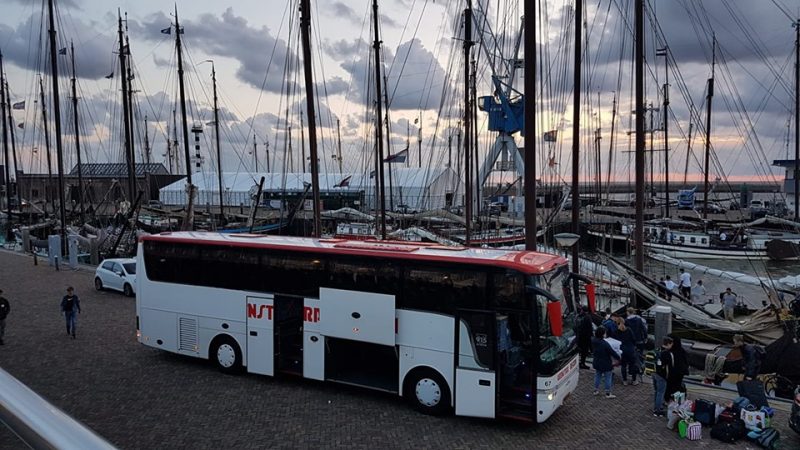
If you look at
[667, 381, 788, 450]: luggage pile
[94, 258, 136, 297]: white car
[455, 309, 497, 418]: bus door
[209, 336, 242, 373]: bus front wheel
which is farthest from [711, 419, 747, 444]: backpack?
[94, 258, 136, 297]: white car

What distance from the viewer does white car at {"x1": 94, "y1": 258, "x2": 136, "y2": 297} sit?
910 inches

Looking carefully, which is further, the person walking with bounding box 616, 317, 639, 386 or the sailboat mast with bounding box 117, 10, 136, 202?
the sailboat mast with bounding box 117, 10, 136, 202

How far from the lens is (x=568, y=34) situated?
23.5 meters

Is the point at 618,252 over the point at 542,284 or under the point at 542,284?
under

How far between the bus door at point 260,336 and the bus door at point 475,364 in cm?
445

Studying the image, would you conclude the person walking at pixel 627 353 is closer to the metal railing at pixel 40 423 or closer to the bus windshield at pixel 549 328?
the bus windshield at pixel 549 328

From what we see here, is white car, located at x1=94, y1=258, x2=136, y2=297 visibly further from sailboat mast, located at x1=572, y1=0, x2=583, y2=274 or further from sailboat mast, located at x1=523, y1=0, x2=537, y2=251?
sailboat mast, located at x1=572, y1=0, x2=583, y2=274

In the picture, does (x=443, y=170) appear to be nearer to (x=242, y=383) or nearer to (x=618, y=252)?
(x=618, y=252)

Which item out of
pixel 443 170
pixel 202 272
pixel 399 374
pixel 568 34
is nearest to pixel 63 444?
pixel 399 374

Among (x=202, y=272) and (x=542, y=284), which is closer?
(x=542, y=284)

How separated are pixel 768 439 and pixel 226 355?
1092 centimetres

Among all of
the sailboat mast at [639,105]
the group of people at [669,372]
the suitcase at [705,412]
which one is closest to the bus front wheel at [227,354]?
the group of people at [669,372]

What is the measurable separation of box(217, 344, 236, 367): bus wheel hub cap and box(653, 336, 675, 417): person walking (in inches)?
359

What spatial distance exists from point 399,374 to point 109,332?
10634 mm
